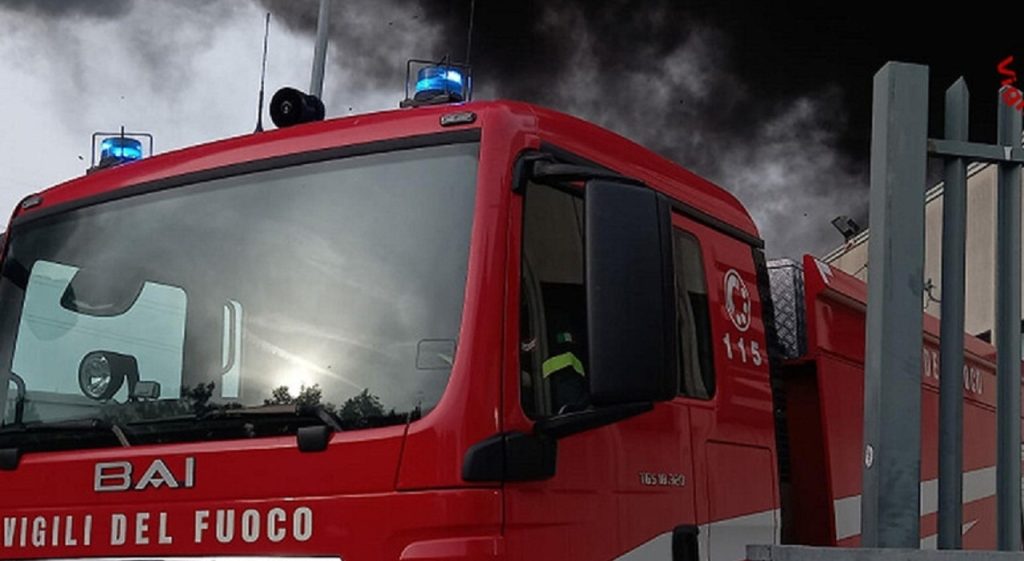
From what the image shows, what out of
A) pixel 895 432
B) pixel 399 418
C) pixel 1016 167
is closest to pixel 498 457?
pixel 399 418

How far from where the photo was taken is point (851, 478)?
463 centimetres

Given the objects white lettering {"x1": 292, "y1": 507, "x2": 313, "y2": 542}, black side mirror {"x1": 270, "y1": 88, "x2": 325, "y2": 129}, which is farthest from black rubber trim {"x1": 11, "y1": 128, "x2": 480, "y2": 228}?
white lettering {"x1": 292, "y1": 507, "x2": 313, "y2": 542}

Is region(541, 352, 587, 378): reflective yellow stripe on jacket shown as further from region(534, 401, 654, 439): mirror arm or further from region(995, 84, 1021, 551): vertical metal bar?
region(995, 84, 1021, 551): vertical metal bar

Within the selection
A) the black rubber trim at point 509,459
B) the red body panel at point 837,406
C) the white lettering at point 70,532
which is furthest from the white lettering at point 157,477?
the red body panel at point 837,406

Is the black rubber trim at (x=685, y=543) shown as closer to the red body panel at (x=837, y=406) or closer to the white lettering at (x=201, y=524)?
the red body panel at (x=837, y=406)

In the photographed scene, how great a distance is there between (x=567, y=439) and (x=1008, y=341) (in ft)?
3.50

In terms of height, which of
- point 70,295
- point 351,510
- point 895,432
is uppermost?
point 70,295

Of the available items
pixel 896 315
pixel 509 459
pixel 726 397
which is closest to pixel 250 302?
pixel 509 459

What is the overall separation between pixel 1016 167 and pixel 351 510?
168 cm

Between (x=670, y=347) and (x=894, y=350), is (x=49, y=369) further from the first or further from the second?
(x=894, y=350)

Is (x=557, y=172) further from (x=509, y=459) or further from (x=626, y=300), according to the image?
(x=509, y=459)

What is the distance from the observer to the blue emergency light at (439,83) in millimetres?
3980

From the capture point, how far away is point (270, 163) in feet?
11.6

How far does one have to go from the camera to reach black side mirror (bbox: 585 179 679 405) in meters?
2.91
